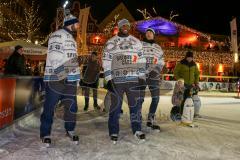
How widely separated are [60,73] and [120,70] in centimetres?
96

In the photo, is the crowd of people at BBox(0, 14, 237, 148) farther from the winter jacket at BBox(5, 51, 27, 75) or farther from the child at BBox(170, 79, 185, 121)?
the winter jacket at BBox(5, 51, 27, 75)

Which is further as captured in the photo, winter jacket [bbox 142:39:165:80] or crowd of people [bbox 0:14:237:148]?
winter jacket [bbox 142:39:165:80]

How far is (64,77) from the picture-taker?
590cm

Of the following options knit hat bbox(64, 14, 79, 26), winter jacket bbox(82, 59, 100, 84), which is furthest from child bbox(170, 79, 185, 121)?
knit hat bbox(64, 14, 79, 26)

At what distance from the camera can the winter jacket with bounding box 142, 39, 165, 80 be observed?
7309mm

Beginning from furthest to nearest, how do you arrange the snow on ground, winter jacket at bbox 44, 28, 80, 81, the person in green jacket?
the person in green jacket < winter jacket at bbox 44, 28, 80, 81 < the snow on ground

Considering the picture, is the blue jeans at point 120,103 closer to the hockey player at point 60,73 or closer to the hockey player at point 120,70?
the hockey player at point 120,70

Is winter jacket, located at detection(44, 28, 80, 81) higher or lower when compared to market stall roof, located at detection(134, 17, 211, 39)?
lower

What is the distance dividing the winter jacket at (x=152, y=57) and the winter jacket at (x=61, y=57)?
1797 mm

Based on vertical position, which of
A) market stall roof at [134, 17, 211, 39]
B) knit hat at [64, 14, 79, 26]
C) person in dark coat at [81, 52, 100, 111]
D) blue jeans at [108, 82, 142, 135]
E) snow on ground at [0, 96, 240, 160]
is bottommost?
snow on ground at [0, 96, 240, 160]

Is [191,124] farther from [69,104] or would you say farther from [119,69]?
[69,104]

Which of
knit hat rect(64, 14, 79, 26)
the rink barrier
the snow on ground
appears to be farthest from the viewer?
the rink barrier

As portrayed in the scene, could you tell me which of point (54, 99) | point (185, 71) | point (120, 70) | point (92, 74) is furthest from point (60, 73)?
point (92, 74)

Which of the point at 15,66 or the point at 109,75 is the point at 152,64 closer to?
the point at 109,75
